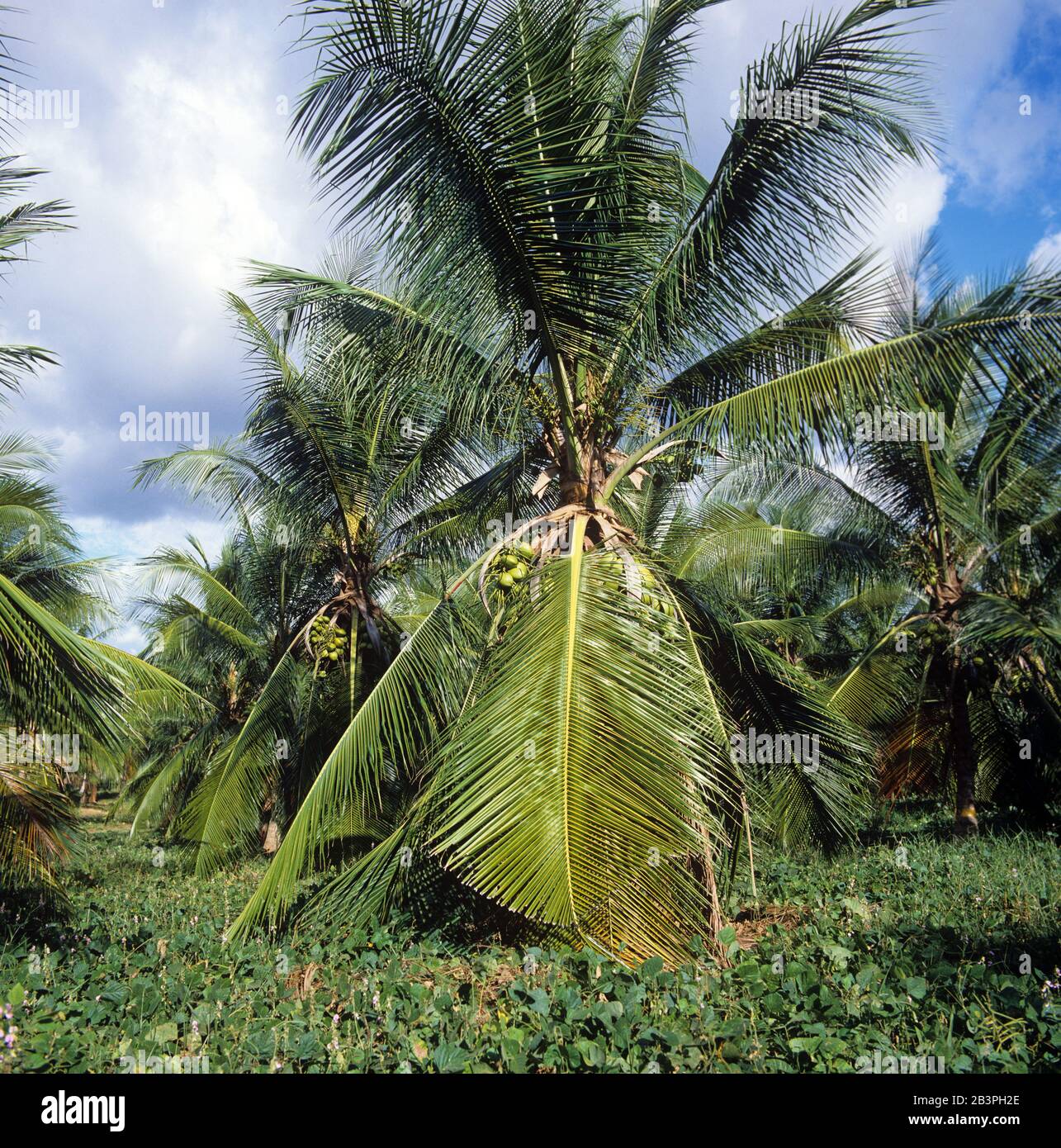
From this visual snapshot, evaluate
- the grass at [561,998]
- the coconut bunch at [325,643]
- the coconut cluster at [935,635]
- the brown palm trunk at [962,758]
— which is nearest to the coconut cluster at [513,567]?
the grass at [561,998]

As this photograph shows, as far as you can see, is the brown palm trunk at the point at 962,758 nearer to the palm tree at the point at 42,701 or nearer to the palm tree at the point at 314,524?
the palm tree at the point at 314,524

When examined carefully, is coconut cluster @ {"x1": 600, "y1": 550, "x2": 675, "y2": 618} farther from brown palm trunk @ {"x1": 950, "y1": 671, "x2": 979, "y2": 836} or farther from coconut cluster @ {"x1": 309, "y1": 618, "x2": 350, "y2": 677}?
brown palm trunk @ {"x1": 950, "y1": 671, "x2": 979, "y2": 836}

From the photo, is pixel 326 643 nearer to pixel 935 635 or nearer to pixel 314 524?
pixel 314 524

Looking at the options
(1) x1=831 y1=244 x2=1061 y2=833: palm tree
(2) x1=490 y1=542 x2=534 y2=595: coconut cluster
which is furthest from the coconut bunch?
(1) x1=831 y1=244 x2=1061 y2=833: palm tree

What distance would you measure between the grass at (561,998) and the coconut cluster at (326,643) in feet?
10.0

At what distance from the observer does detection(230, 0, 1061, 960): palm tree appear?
3.92 m

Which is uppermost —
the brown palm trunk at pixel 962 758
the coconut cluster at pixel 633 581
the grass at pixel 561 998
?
the coconut cluster at pixel 633 581

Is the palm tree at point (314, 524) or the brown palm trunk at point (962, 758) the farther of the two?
the brown palm trunk at point (962, 758)

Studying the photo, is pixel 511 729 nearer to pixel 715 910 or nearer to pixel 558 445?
pixel 715 910

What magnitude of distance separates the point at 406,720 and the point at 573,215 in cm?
360

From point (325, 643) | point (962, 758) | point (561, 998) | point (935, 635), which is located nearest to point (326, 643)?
point (325, 643)

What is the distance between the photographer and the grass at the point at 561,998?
324 cm

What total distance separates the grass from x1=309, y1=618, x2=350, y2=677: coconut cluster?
10.0 ft

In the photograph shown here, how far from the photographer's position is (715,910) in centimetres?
476
